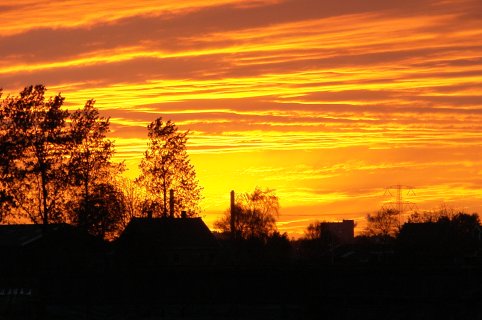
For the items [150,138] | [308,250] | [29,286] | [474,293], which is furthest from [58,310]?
[308,250]

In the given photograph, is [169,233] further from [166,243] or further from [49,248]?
[49,248]

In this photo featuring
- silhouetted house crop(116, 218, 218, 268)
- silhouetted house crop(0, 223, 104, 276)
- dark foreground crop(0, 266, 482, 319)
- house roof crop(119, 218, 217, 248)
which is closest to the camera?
dark foreground crop(0, 266, 482, 319)

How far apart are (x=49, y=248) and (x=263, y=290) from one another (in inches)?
1033

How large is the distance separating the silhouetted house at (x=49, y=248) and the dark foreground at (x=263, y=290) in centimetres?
1822

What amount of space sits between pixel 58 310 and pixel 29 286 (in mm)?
3682

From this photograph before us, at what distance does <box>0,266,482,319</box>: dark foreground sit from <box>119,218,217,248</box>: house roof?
21.6 meters

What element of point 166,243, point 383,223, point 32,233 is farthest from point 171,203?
point 383,223

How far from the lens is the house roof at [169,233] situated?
7644 cm

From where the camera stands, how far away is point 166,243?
8600 cm

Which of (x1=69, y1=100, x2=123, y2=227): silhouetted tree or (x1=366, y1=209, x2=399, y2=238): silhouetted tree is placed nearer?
(x1=69, y1=100, x2=123, y2=227): silhouetted tree

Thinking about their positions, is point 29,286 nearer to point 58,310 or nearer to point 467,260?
point 58,310

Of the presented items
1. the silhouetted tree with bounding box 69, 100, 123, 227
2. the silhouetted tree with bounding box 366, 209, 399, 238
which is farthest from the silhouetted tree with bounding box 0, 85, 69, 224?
the silhouetted tree with bounding box 366, 209, 399, 238

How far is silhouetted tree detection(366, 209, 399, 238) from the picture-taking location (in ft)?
582

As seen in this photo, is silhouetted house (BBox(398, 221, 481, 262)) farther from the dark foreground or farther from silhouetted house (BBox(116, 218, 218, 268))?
the dark foreground
